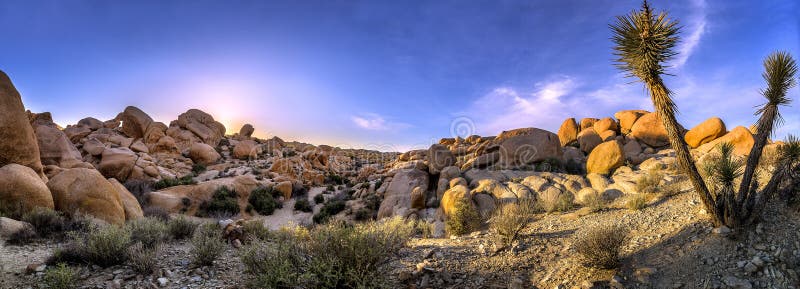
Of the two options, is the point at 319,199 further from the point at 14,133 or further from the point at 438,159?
the point at 14,133

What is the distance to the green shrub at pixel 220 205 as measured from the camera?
1994 cm

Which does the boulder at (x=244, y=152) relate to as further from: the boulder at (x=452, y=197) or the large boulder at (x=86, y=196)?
the boulder at (x=452, y=197)

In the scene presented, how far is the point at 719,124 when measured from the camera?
70.1ft

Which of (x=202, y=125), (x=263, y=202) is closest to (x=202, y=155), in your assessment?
(x=202, y=125)

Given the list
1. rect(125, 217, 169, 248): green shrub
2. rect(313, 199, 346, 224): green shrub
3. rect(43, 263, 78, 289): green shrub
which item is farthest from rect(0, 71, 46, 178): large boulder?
rect(313, 199, 346, 224): green shrub

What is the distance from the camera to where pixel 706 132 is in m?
21.8

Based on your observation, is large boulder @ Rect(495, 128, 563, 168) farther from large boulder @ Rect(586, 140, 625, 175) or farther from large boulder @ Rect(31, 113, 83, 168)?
large boulder @ Rect(31, 113, 83, 168)

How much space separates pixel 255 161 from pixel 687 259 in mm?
40882

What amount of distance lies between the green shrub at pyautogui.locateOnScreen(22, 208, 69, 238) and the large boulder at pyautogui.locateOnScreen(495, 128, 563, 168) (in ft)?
61.1

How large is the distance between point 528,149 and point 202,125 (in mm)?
42160

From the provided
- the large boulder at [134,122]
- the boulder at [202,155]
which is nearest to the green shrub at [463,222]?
the boulder at [202,155]

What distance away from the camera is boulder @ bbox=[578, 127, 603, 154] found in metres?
25.3

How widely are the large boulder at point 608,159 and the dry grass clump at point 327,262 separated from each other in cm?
1621

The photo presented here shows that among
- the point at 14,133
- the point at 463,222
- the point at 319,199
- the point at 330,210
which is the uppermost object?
the point at 14,133
